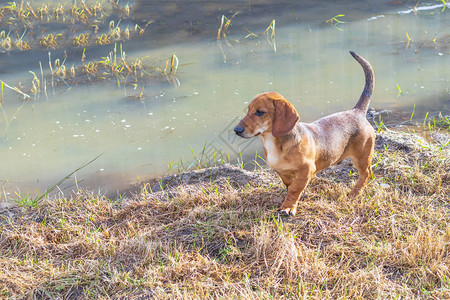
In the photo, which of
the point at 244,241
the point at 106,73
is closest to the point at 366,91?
the point at 244,241

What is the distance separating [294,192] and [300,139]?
1.34 feet

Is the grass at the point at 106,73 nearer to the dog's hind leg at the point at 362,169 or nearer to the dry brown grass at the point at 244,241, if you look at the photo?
the dry brown grass at the point at 244,241

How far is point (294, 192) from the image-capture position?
362 cm

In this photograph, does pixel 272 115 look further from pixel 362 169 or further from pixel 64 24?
pixel 64 24

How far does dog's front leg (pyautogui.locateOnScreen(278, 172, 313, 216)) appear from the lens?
11.6 feet

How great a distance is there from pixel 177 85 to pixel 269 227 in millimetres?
3836

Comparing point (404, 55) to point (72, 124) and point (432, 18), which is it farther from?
point (72, 124)

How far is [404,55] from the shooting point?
7613mm

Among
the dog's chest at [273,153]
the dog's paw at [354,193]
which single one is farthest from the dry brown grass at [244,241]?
the dog's chest at [273,153]

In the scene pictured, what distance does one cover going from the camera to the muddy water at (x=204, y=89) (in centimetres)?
548

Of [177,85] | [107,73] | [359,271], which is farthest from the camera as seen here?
[107,73]

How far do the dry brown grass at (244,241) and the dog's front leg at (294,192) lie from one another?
8 cm

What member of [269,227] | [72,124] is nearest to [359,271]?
[269,227]

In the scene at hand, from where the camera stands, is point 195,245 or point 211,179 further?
point 211,179
